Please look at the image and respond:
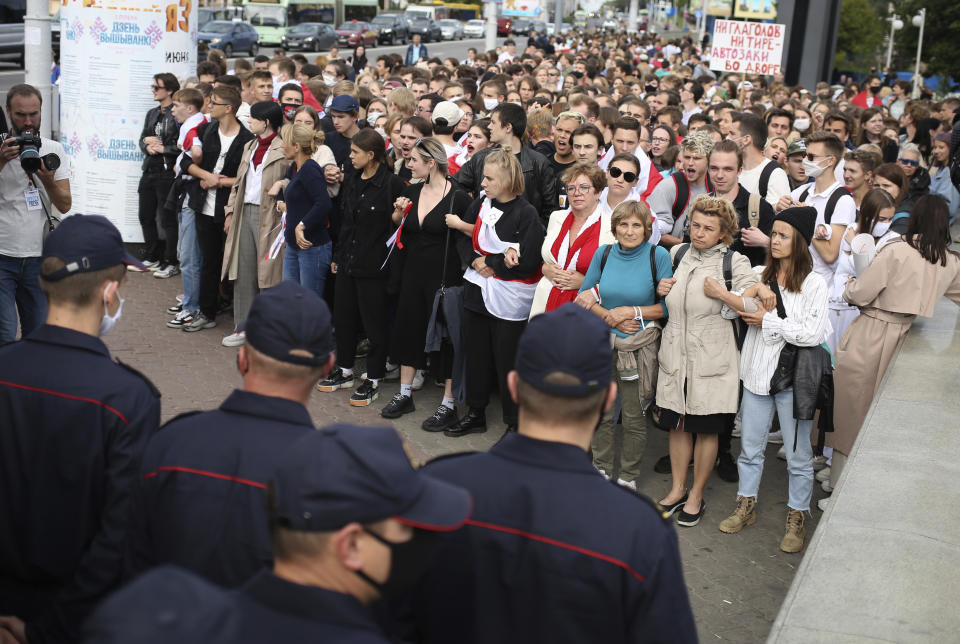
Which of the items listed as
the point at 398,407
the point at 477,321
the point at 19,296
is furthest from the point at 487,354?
the point at 19,296

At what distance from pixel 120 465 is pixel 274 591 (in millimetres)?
1573

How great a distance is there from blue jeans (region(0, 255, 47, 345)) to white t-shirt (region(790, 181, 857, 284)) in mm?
5323

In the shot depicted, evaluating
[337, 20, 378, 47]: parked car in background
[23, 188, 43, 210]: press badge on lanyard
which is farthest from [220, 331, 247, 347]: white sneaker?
[337, 20, 378, 47]: parked car in background

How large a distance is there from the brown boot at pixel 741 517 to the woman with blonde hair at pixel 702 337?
0.67 ft

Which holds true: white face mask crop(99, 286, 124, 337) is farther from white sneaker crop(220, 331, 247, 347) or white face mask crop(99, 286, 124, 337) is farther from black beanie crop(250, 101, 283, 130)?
white sneaker crop(220, 331, 247, 347)

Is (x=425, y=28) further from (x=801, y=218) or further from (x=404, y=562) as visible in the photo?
(x=404, y=562)

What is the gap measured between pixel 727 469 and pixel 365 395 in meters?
2.93

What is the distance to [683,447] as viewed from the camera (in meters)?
6.46

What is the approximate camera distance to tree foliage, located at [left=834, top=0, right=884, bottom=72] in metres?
50.9

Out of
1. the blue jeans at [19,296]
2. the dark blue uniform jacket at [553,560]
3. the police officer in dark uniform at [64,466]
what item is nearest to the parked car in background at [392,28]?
the blue jeans at [19,296]

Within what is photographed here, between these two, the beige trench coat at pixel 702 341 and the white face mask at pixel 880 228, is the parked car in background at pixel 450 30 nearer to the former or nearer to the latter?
the white face mask at pixel 880 228

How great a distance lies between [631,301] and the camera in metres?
6.40

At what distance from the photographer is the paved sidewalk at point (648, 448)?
543cm

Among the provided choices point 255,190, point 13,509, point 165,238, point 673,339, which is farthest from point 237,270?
point 13,509
